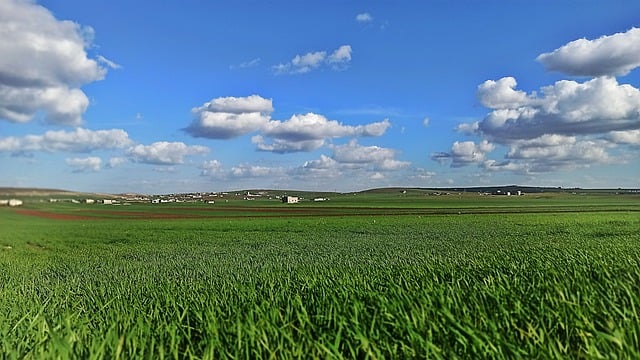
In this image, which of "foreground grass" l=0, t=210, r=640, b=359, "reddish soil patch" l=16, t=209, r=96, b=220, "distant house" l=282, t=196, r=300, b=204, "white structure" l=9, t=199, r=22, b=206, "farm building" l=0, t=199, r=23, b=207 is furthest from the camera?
"distant house" l=282, t=196, r=300, b=204

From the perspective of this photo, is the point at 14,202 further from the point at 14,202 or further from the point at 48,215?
the point at 48,215

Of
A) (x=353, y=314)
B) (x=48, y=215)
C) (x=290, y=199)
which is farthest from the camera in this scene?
(x=290, y=199)

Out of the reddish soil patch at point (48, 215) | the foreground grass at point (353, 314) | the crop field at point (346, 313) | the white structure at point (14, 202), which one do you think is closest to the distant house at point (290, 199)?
the reddish soil patch at point (48, 215)

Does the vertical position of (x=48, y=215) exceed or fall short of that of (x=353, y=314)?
it exceeds it

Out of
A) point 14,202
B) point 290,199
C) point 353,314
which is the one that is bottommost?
point 353,314

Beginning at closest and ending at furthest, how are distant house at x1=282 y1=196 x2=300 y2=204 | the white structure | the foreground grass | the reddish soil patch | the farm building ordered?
the foreground grass → the farm building → the white structure → the reddish soil patch → distant house at x1=282 y1=196 x2=300 y2=204

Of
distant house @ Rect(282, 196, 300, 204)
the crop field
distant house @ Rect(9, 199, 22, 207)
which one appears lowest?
the crop field

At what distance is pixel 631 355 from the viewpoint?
3.60m

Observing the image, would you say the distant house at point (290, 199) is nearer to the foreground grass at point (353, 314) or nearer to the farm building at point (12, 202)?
the farm building at point (12, 202)

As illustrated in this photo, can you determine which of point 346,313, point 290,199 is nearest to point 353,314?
point 346,313

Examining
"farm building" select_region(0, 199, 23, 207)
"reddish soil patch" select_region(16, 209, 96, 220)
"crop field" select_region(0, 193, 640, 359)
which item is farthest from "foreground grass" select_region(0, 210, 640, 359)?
"reddish soil patch" select_region(16, 209, 96, 220)

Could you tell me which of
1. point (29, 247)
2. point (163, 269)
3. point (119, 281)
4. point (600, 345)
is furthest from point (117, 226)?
point (600, 345)

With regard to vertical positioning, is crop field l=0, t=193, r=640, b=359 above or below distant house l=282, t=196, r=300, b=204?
below

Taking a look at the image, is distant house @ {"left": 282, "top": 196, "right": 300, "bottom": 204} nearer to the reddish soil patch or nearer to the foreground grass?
the reddish soil patch
